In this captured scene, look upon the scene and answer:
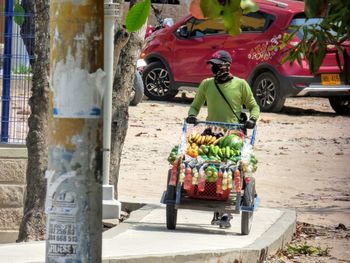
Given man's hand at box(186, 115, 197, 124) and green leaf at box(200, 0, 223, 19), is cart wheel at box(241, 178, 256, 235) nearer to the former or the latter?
man's hand at box(186, 115, 197, 124)

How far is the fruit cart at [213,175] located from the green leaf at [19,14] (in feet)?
5.90

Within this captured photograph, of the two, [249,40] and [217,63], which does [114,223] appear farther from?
[249,40]

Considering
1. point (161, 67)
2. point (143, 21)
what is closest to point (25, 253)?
point (143, 21)

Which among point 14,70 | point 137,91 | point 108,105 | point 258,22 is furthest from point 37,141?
point 258,22

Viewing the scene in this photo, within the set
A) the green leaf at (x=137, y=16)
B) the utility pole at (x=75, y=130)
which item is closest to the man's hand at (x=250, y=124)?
the utility pole at (x=75, y=130)

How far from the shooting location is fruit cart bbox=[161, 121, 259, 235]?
915cm

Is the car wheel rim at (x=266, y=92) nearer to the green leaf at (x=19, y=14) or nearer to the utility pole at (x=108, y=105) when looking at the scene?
the utility pole at (x=108, y=105)

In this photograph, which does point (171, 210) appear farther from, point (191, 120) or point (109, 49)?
point (109, 49)

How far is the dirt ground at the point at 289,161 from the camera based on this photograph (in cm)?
1142

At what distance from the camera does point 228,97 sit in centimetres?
996

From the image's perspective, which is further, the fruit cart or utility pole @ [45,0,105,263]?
the fruit cart

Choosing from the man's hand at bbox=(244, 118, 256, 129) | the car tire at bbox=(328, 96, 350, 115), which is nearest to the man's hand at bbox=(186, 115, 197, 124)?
the man's hand at bbox=(244, 118, 256, 129)

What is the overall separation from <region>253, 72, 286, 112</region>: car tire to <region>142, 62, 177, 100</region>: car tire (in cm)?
223

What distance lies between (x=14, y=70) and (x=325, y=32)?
665 centimetres
